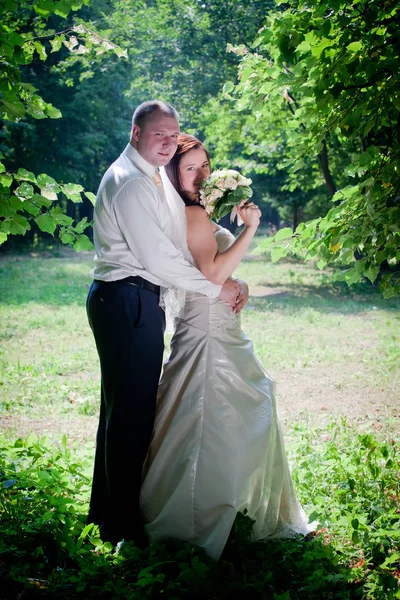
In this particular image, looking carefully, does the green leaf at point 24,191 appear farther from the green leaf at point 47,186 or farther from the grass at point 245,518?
the grass at point 245,518

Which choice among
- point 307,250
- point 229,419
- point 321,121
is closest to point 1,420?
point 229,419

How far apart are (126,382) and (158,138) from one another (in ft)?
4.45

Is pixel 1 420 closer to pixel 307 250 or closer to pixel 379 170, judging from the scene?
pixel 307 250

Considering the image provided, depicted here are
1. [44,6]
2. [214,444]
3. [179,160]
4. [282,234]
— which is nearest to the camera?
[44,6]

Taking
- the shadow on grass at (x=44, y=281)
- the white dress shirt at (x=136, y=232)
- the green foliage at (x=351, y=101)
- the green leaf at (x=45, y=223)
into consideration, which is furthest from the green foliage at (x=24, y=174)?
the shadow on grass at (x=44, y=281)

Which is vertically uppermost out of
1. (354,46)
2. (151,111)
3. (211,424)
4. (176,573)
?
(354,46)

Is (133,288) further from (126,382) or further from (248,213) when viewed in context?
(248,213)

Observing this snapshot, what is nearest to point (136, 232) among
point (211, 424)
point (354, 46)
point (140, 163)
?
point (140, 163)

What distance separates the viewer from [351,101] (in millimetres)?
3461

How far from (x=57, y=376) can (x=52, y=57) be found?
1903 cm

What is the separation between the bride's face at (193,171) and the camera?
3641 mm

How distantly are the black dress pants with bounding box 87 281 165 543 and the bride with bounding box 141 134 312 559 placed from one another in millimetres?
149

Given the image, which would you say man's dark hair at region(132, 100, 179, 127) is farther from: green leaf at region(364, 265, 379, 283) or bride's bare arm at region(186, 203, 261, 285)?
green leaf at region(364, 265, 379, 283)

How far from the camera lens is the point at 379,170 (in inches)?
138
